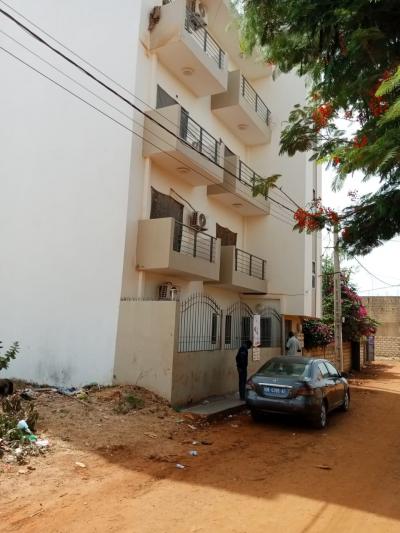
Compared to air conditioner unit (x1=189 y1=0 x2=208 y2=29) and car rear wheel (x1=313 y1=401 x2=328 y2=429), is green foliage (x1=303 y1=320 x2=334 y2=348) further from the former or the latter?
air conditioner unit (x1=189 y1=0 x2=208 y2=29)

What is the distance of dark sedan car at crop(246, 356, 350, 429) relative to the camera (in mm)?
8969

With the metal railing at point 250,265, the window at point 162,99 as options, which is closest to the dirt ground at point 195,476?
the metal railing at point 250,265

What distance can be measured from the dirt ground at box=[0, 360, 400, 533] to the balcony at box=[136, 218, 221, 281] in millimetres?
3711

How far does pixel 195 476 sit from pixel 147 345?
508 cm

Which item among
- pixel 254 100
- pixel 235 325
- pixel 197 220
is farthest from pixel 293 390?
pixel 254 100

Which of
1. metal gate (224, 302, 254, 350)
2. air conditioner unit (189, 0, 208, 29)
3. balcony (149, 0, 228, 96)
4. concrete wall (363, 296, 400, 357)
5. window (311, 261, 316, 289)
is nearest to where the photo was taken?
balcony (149, 0, 228, 96)

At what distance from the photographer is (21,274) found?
44.3 feet

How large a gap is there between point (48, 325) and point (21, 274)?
196 cm

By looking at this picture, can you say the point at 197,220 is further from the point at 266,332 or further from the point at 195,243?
the point at 266,332

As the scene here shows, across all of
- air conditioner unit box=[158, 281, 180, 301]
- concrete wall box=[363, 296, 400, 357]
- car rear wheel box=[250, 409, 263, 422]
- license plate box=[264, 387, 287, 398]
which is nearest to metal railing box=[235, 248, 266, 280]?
air conditioner unit box=[158, 281, 180, 301]

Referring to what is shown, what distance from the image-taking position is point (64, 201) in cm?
1291

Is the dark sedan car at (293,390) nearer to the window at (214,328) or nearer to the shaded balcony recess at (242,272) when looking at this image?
the window at (214,328)

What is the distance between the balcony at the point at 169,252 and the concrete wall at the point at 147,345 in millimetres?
1317

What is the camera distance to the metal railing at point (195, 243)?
44.1 feet
